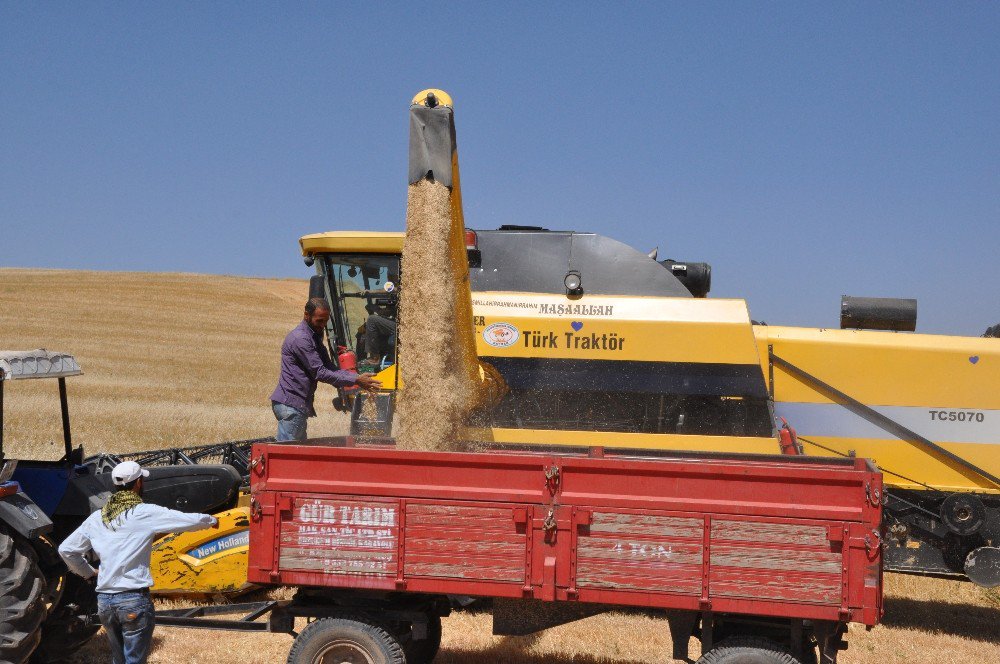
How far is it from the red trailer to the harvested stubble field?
4.11 feet

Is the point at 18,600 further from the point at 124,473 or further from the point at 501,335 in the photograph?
the point at 501,335

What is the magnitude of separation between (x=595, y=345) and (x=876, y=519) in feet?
8.92

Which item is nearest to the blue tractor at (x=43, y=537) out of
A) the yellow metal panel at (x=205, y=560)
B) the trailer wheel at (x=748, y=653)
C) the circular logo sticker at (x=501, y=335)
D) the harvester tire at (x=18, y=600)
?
the harvester tire at (x=18, y=600)

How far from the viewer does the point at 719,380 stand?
6.58 metres

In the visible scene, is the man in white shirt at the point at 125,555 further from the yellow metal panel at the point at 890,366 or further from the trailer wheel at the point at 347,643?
the yellow metal panel at the point at 890,366

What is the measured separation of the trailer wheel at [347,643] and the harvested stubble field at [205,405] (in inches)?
44.2

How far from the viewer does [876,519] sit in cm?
433

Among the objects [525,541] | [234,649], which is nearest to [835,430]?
[525,541]

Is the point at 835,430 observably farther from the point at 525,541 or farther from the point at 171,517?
the point at 171,517

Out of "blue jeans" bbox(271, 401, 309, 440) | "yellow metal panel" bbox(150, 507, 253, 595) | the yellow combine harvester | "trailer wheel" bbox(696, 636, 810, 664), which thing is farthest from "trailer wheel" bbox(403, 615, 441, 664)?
"blue jeans" bbox(271, 401, 309, 440)

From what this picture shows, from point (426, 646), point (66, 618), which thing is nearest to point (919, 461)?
point (426, 646)

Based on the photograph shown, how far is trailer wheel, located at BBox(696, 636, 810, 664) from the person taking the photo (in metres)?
→ 4.54

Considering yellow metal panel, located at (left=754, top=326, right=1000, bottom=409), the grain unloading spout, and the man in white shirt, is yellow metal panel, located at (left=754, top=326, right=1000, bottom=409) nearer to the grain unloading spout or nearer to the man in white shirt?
the grain unloading spout

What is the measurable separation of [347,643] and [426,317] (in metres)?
1.82
